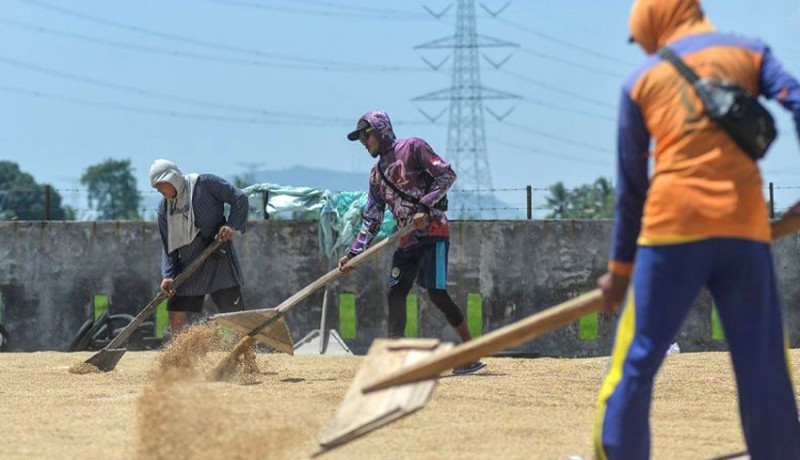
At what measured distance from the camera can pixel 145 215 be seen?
1958 centimetres

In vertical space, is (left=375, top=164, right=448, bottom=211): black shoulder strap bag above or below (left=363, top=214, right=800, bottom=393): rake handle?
above

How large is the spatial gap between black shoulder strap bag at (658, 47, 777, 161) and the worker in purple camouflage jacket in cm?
551

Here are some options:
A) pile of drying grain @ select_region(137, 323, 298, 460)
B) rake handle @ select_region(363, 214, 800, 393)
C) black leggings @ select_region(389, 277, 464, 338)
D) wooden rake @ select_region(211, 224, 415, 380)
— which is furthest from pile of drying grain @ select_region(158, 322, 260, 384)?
rake handle @ select_region(363, 214, 800, 393)

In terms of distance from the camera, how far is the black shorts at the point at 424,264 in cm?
1054

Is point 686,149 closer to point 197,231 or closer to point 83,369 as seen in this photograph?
point 197,231

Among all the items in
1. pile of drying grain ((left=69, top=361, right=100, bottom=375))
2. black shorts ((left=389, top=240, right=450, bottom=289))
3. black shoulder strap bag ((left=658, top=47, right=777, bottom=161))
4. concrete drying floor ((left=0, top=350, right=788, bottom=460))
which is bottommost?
pile of drying grain ((left=69, top=361, right=100, bottom=375))

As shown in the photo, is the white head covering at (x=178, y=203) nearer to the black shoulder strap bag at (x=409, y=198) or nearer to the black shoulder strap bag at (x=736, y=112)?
the black shoulder strap bag at (x=409, y=198)

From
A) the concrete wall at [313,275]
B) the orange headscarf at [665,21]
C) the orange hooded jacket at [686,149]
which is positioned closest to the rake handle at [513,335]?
the orange hooded jacket at [686,149]

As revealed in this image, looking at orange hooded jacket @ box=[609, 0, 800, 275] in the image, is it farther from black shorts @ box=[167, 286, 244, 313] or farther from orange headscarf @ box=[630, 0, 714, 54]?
black shorts @ box=[167, 286, 244, 313]

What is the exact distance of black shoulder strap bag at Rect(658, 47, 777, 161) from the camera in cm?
486

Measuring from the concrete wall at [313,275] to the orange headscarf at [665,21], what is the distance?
11369mm

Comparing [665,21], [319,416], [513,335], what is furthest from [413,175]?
[665,21]

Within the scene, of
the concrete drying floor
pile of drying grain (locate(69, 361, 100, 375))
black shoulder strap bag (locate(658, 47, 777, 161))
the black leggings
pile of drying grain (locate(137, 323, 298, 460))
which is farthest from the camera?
pile of drying grain (locate(69, 361, 100, 375))

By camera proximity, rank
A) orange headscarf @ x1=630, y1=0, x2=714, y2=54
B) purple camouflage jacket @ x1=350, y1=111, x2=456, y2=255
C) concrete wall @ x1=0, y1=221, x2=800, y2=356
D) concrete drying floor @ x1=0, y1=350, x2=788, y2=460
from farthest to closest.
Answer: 1. concrete wall @ x1=0, y1=221, x2=800, y2=356
2. purple camouflage jacket @ x1=350, y1=111, x2=456, y2=255
3. concrete drying floor @ x1=0, y1=350, x2=788, y2=460
4. orange headscarf @ x1=630, y1=0, x2=714, y2=54
